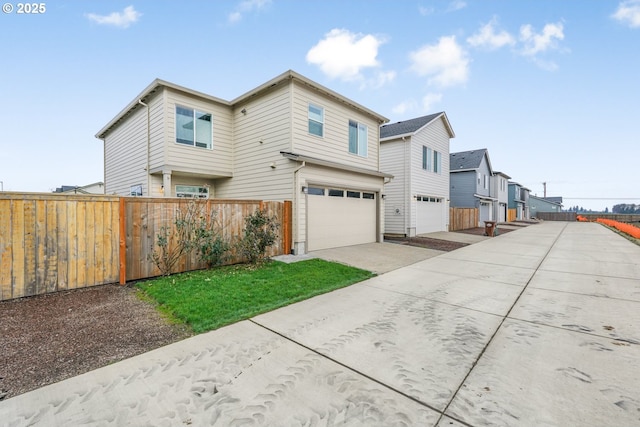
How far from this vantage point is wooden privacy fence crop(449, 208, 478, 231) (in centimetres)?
1926

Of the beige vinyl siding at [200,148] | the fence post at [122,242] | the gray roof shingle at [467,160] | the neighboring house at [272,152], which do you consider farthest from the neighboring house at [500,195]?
the fence post at [122,242]

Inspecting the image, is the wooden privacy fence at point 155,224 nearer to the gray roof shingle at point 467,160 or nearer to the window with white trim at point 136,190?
the window with white trim at point 136,190

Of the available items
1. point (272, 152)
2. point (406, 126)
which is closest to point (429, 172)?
point (406, 126)

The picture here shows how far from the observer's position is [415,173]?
50.3ft

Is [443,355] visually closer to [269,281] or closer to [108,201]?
[269,281]

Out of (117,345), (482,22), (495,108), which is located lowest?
(117,345)

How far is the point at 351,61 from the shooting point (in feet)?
45.4

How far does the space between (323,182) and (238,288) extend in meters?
5.42

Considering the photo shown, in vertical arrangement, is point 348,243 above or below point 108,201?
below

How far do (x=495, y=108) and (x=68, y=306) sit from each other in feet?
67.7

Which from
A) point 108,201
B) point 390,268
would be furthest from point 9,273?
point 390,268

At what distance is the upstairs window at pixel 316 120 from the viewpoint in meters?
9.97

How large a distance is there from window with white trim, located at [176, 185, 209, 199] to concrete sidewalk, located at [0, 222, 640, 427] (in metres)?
8.96

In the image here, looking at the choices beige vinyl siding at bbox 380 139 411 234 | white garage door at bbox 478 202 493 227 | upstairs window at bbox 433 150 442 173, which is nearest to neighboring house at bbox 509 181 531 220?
white garage door at bbox 478 202 493 227
